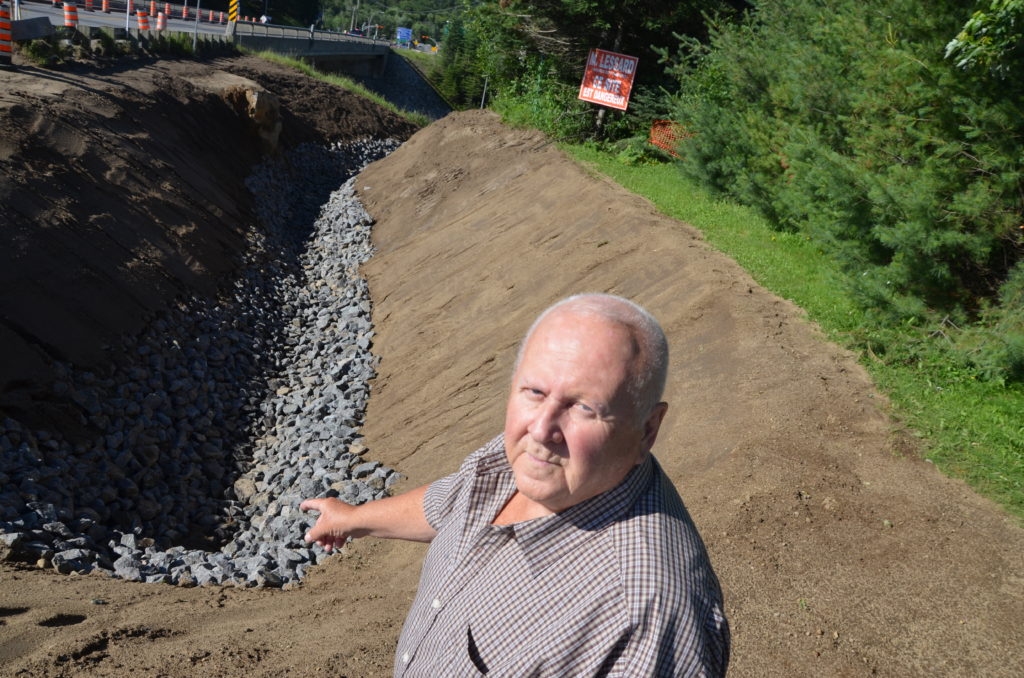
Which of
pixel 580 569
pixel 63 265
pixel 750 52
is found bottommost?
pixel 63 265

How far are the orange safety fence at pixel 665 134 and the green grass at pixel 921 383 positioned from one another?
18.3 ft

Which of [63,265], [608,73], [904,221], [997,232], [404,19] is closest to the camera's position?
[997,232]

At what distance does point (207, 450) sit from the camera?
29.4 ft

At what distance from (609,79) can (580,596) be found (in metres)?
16.9

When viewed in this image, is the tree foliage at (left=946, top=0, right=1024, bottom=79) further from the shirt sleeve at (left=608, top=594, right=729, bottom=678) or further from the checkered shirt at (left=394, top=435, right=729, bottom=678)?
the shirt sleeve at (left=608, top=594, right=729, bottom=678)

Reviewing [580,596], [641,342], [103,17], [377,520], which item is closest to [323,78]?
[103,17]

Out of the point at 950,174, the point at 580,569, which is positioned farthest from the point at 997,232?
the point at 580,569

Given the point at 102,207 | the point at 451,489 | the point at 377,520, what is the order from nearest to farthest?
1. the point at 451,489
2. the point at 377,520
3. the point at 102,207

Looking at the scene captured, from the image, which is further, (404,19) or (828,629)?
(404,19)

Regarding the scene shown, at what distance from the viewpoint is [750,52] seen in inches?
488

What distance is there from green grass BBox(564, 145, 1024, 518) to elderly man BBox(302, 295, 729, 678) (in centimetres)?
423

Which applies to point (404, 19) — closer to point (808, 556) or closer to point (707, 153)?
point (707, 153)

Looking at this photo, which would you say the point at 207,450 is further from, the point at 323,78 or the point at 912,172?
the point at 323,78

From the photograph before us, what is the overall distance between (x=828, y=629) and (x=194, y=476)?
21.2ft
